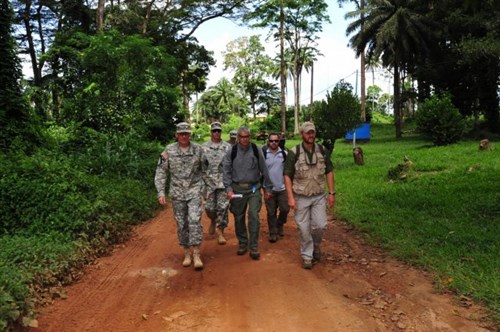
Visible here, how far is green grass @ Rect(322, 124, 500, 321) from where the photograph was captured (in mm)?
5148

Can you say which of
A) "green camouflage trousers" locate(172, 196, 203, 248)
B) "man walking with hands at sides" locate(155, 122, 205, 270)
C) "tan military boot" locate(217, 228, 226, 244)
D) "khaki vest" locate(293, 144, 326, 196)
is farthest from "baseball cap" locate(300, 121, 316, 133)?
"tan military boot" locate(217, 228, 226, 244)

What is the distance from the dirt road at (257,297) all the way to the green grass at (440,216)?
352 mm

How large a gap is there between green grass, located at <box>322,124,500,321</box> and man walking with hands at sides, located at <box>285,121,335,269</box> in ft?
4.86

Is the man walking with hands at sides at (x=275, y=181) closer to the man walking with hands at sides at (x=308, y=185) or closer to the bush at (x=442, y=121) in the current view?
the man walking with hands at sides at (x=308, y=185)

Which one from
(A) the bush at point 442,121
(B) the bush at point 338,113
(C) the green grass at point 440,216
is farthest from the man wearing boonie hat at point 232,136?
(A) the bush at point 442,121

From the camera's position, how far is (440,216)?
7.95 m

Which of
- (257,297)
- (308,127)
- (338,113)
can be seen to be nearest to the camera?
(257,297)

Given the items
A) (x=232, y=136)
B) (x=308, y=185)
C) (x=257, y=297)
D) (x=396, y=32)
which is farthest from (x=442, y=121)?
(x=257, y=297)

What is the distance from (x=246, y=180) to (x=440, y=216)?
424 cm

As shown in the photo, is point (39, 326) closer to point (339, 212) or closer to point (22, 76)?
point (339, 212)

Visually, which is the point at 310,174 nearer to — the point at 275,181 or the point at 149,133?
the point at 275,181

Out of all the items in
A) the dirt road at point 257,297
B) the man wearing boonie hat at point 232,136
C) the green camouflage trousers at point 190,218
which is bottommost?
the dirt road at point 257,297

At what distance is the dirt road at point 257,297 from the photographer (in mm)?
4066

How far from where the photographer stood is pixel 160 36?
2331cm
